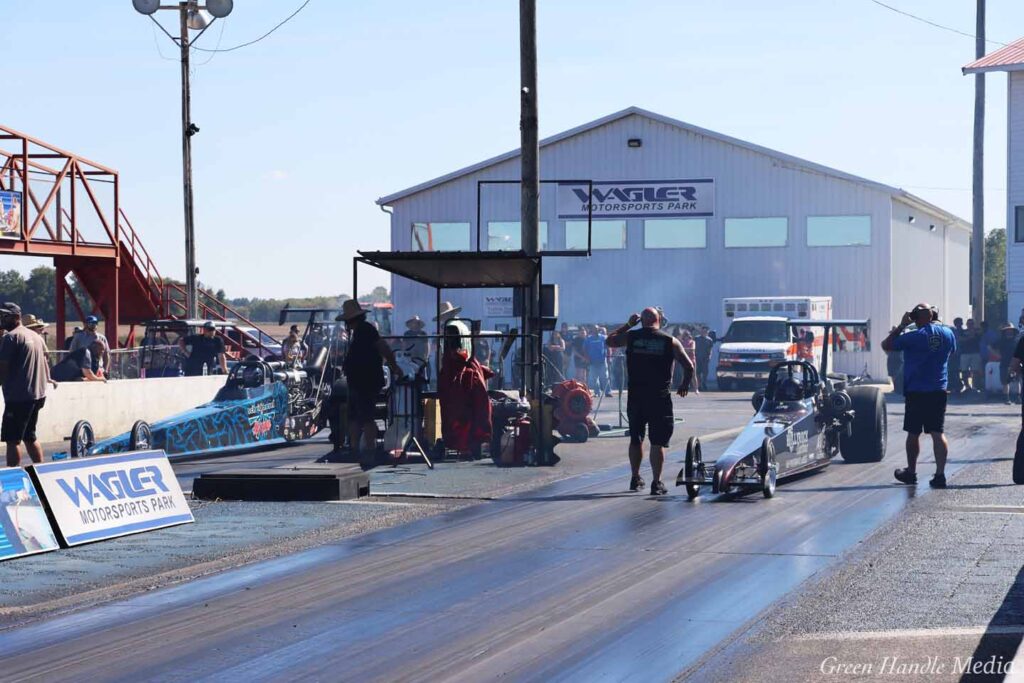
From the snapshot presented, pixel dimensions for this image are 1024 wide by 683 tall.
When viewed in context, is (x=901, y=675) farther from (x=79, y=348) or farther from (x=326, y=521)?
(x=79, y=348)

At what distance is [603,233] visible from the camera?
150ft

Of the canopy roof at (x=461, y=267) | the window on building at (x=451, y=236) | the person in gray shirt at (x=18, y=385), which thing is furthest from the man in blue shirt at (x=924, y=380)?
the window on building at (x=451, y=236)

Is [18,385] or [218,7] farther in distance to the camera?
[218,7]

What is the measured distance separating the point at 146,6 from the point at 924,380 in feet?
75.0

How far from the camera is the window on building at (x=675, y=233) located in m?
45.0

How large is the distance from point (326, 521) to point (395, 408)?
534 cm

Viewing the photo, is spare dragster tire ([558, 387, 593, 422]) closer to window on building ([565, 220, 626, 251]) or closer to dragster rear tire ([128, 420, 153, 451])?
dragster rear tire ([128, 420, 153, 451])

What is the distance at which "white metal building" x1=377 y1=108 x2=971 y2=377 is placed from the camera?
4384 centimetres

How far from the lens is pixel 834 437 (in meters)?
16.4

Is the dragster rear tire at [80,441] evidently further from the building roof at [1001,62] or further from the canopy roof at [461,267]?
the building roof at [1001,62]

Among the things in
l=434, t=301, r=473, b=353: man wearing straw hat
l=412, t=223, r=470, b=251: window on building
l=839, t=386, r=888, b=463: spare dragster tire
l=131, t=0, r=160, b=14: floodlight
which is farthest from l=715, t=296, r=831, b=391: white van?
l=839, t=386, r=888, b=463: spare dragster tire

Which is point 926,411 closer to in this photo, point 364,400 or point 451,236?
point 364,400

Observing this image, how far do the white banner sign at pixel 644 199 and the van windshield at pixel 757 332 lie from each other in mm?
6683

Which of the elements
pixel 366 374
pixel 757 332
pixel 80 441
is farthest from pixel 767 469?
pixel 757 332
